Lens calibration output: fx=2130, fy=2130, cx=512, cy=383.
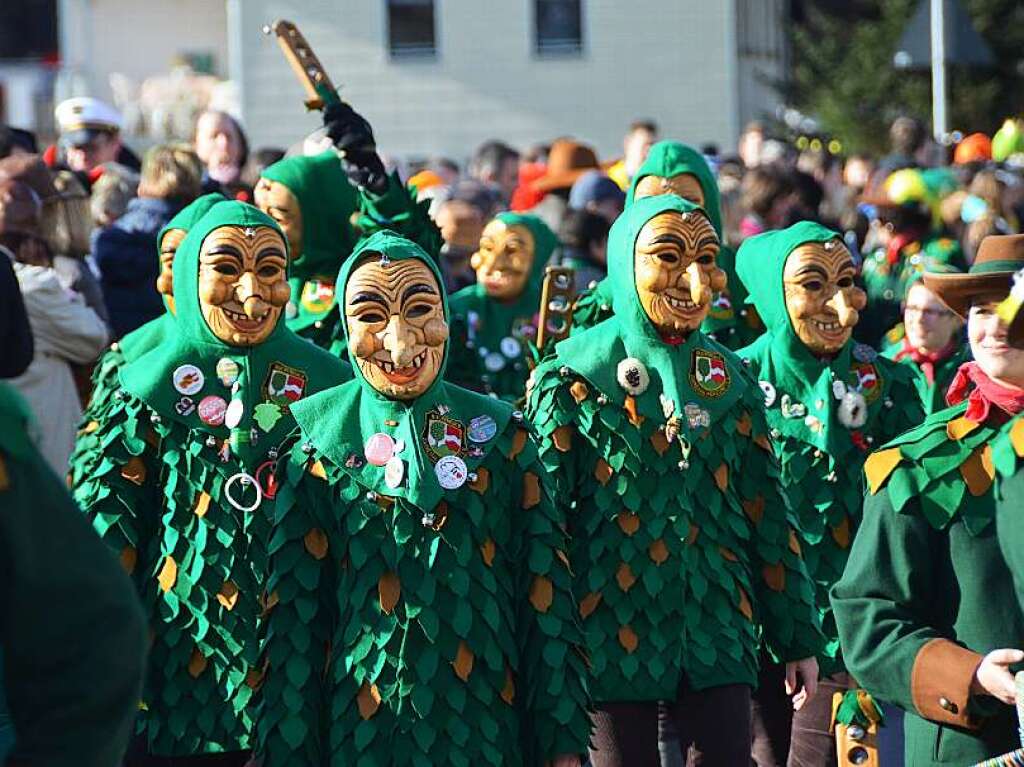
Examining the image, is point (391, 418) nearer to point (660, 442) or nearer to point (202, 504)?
point (202, 504)

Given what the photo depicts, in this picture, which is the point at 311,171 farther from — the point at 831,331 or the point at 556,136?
the point at 556,136

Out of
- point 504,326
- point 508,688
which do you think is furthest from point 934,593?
point 504,326

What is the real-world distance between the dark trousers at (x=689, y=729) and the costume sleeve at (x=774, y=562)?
248mm

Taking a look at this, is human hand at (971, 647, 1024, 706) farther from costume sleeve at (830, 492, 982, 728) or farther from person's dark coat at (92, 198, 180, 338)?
person's dark coat at (92, 198, 180, 338)

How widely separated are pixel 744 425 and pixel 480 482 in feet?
3.76

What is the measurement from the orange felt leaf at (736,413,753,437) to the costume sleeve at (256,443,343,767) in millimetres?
1396

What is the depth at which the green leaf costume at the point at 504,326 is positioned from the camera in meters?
9.05

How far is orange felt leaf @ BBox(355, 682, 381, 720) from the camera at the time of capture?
4984 mm

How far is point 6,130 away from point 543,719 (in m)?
6.80

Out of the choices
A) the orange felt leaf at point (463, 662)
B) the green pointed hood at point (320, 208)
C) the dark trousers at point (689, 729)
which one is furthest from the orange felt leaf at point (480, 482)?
the green pointed hood at point (320, 208)

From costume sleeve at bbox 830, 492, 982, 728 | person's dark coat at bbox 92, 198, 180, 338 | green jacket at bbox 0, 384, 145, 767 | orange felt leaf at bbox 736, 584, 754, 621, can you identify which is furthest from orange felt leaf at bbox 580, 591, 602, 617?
person's dark coat at bbox 92, 198, 180, 338

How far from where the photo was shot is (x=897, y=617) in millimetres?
4168

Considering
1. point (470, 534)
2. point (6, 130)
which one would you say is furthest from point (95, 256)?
point (470, 534)

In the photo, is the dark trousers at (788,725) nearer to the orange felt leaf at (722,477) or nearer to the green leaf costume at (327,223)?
the orange felt leaf at (722,477)
